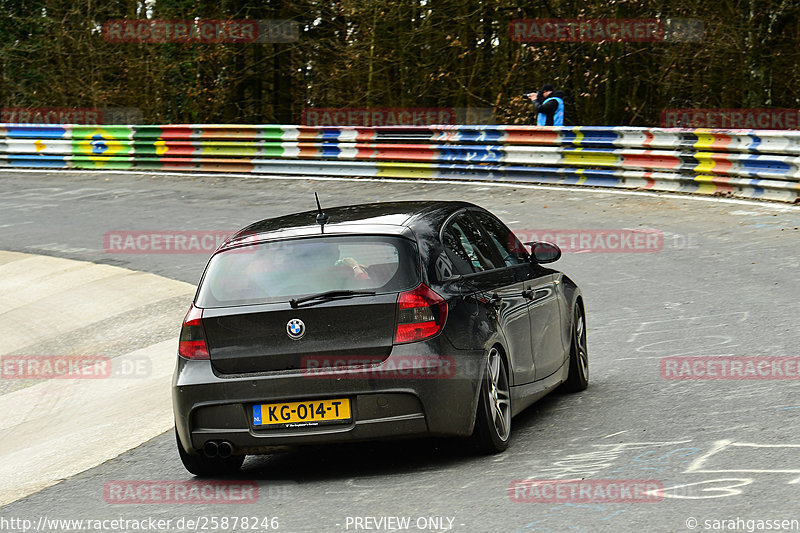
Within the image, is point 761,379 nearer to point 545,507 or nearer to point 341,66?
point 545,507

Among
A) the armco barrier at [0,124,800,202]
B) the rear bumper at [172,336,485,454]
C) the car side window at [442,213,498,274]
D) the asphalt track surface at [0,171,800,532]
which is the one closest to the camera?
the asphalt track surface at [0,171,800,532]

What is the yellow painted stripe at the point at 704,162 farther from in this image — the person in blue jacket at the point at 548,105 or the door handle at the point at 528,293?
the door handle at the point at 528,293

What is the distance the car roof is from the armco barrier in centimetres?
1125

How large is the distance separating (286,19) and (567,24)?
7989 mm

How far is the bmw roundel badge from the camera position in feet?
20.8

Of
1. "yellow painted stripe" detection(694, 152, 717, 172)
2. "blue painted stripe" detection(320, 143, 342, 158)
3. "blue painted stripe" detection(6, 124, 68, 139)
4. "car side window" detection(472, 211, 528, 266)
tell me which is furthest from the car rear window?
"blue painted stripe" detection(6, 124, 68, 139)

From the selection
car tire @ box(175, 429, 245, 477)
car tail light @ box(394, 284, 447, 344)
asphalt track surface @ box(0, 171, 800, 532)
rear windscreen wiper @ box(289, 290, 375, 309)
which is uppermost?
rear windscreen wiper @ box(289, 290, 375, 309)

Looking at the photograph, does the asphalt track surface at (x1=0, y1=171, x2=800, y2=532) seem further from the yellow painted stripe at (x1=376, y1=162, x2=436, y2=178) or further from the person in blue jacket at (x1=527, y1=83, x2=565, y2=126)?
the yellow painted stripe at (x1=376, y1=162, x2=436, y2=178)

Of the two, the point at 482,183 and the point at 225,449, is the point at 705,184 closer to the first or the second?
the point at 482,183

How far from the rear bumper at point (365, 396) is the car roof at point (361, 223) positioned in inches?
31.4

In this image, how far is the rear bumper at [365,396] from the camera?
6.25 meters

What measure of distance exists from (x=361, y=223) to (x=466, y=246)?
71cm

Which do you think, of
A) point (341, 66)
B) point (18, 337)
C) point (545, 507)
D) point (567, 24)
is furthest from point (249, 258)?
point (341, 66)

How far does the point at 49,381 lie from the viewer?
441 inches
